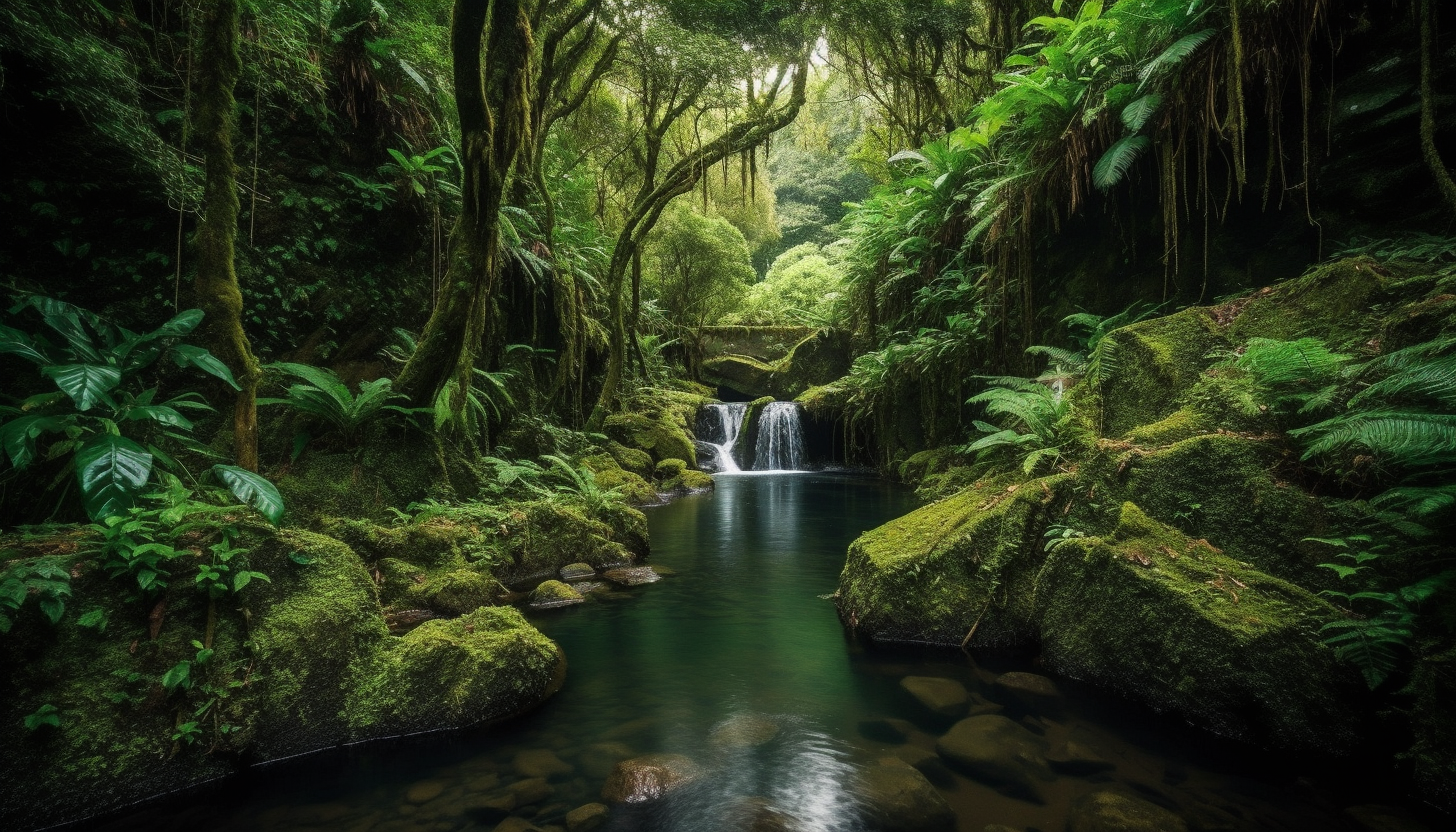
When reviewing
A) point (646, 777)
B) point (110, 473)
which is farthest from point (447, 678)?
point (110, 473)

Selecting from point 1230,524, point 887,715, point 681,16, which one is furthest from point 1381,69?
point 681,16

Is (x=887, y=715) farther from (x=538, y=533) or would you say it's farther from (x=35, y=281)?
(x=35, y=281)

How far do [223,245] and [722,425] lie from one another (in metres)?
11.4

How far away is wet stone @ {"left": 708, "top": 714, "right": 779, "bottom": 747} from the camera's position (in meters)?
2.82

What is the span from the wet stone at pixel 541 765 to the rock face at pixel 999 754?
1708mm

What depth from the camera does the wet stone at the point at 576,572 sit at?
5.31 m

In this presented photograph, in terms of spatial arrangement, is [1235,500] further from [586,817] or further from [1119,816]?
[586,817]

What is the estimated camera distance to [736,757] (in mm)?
2701

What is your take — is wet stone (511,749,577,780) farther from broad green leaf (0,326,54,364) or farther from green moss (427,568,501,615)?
broad green leaf (0,326,54,364)

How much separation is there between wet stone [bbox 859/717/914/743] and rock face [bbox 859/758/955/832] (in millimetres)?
225

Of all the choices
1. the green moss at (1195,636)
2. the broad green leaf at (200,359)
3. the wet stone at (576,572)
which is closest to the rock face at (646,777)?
the green moss at (1195,636)

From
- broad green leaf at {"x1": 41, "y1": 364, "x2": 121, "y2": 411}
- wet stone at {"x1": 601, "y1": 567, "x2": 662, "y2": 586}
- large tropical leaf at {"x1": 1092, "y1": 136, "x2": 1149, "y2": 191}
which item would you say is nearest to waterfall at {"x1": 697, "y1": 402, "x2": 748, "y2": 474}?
wet stone at {"x1": 601, "y1": 567, "x2": 662, "y2": 586}

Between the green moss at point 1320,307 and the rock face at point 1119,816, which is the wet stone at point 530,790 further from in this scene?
the green moss at point 1320,307

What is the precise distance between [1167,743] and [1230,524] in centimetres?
117
